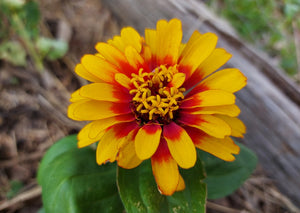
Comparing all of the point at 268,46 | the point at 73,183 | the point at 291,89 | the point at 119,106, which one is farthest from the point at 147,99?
the point at 268,46

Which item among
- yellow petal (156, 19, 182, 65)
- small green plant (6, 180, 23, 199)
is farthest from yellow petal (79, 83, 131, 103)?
small green plant (6, 180, 23, 199)

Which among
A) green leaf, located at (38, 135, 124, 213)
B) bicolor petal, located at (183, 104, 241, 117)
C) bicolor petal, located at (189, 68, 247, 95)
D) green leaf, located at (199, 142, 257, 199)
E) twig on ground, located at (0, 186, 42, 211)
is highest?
bicolor petal, located at (189, 68, 247, 95)

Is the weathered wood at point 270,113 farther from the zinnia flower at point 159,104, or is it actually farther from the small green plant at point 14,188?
the small green plant at point 14,188

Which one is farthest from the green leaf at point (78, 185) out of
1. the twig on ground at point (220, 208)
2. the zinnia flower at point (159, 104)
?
the twig on ground at point (220, 208)

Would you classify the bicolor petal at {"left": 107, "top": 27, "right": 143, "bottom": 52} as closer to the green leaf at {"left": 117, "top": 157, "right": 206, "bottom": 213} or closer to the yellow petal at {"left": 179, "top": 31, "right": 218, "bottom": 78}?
the yellow petal at {"left": 179, "top": 31, "right": 218, "bottom": 78}

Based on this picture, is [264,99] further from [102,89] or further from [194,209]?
[102,89]

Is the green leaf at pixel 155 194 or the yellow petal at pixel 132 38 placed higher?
the yellow petal at pixel 132 38

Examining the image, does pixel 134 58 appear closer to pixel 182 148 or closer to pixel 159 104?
pixel 159 104
